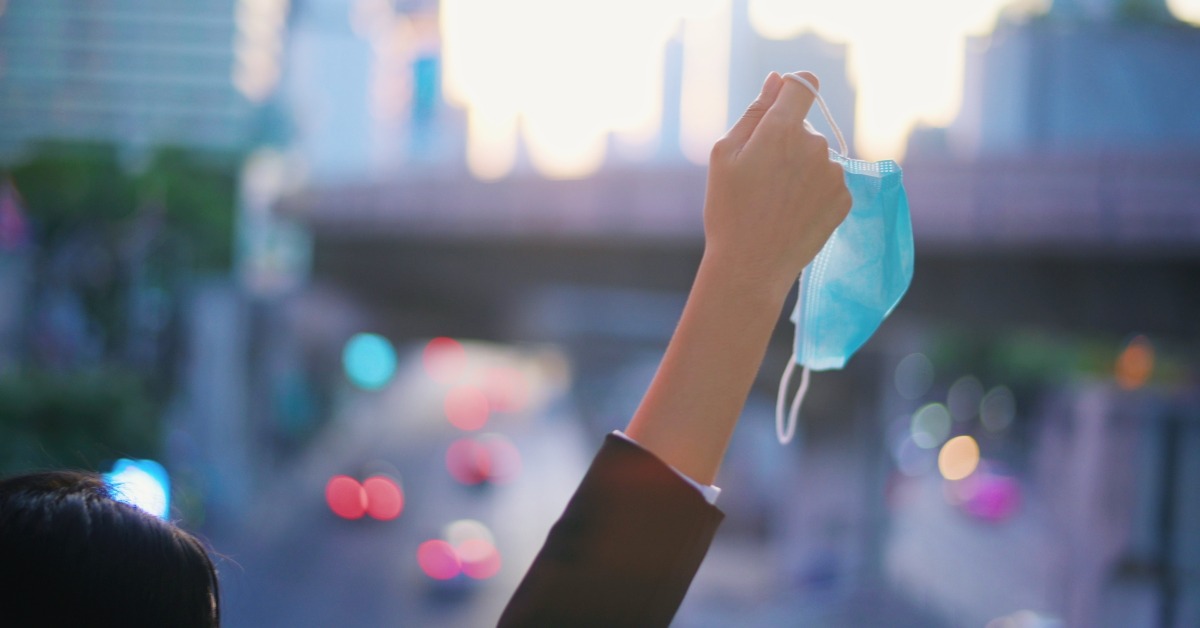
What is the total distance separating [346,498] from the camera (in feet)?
86.1

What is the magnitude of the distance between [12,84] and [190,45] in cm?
215

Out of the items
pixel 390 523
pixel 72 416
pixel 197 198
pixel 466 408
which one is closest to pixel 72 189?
pixel 197 198

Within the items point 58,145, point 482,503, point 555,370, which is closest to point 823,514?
point 482,503

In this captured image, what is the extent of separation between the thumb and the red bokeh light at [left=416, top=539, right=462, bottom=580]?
18535 mm

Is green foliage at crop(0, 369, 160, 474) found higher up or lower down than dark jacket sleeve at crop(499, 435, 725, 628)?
lower down

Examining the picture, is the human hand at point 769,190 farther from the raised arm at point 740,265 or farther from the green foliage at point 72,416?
the green foliage at point 72,416

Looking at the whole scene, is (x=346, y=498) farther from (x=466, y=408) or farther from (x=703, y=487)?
(x=703, y=487)

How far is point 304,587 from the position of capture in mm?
19578

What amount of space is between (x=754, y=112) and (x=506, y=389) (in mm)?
51222

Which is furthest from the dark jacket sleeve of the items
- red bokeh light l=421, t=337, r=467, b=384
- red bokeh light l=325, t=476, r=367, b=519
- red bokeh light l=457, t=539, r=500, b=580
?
red bokeh light l=421, t=337, r=467, b=384

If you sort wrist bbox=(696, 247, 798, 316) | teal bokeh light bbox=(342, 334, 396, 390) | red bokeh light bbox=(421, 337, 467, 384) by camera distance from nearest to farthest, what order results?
wrist bbox=(696, 247, 798, 316) < teal bokeh light bbox=(342, 334, 396, 390) < red bokeh light bbox=(421, 337, 467, 384)

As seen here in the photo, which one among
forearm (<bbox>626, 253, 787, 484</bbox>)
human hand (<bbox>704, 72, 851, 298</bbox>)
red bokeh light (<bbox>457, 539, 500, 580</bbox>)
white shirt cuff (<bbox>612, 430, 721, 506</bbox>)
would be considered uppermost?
human hand (<bbox>704, 72, 851, 298</bbox>)

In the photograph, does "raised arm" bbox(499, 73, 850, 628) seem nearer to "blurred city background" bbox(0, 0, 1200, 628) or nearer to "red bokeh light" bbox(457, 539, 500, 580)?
"blurred city background" bbox(0, 0, 1200, 628)

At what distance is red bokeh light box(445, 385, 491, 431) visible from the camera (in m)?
42.8
